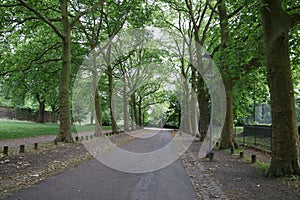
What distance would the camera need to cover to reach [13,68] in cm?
1814

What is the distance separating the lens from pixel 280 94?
7719 millimetres

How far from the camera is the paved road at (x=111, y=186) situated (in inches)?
227

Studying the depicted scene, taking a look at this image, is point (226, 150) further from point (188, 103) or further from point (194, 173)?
point (188, 103)

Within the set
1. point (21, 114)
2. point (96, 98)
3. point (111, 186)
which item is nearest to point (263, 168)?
point (111, 186)

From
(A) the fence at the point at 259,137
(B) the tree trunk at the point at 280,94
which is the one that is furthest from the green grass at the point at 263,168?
(A) the fence at the point at 259,137

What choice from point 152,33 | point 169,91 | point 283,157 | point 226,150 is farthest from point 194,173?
point 169,91

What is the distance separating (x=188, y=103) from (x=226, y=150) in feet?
61.7

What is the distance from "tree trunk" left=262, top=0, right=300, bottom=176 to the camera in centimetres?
759

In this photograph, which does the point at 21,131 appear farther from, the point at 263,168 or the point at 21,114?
the point at 21,114

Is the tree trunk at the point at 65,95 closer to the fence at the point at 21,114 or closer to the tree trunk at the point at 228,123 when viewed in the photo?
the tree trunk at the point at 228,123

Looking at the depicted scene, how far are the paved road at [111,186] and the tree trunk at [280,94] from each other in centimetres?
262

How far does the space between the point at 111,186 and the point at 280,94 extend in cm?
504

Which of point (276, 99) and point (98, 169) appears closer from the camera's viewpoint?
point (276, 99)

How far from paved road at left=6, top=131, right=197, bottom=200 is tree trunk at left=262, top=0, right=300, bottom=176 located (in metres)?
2.62
